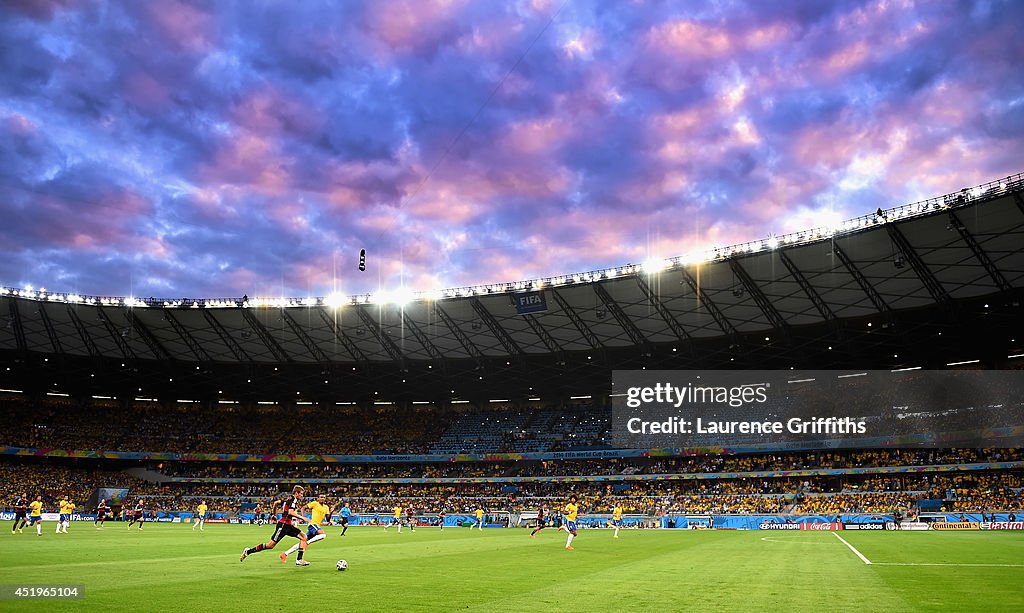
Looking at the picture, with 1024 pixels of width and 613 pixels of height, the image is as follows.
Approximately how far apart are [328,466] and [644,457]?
37.8m

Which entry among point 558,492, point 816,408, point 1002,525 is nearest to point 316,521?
point 1002,525

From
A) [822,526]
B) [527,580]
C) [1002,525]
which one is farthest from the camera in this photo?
[822,526]

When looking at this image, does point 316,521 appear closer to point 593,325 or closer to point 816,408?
point 593,325

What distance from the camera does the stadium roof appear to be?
47.1m

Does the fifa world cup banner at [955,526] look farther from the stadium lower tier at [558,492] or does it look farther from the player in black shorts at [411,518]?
the player in black shorts at [411,518]

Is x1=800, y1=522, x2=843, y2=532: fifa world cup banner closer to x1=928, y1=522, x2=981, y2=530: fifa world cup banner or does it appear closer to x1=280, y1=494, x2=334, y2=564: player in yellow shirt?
x1=928, y1=522, x2=981, y2=530: fifa world cup banner

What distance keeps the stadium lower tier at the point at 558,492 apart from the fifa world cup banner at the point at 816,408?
12.0ft

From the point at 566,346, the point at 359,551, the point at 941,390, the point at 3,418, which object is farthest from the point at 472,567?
the point at 3,418

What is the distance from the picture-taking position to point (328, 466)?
290 ft

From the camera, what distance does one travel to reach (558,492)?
79562mm

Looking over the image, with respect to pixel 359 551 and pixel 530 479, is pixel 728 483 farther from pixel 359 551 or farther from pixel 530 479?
pixel 359 551

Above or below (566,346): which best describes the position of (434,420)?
below

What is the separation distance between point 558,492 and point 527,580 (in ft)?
213

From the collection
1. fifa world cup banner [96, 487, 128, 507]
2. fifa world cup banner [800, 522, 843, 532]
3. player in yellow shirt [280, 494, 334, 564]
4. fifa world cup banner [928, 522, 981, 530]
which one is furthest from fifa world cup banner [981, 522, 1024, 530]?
fifa world cup banner [96, 487, 128, 507]
